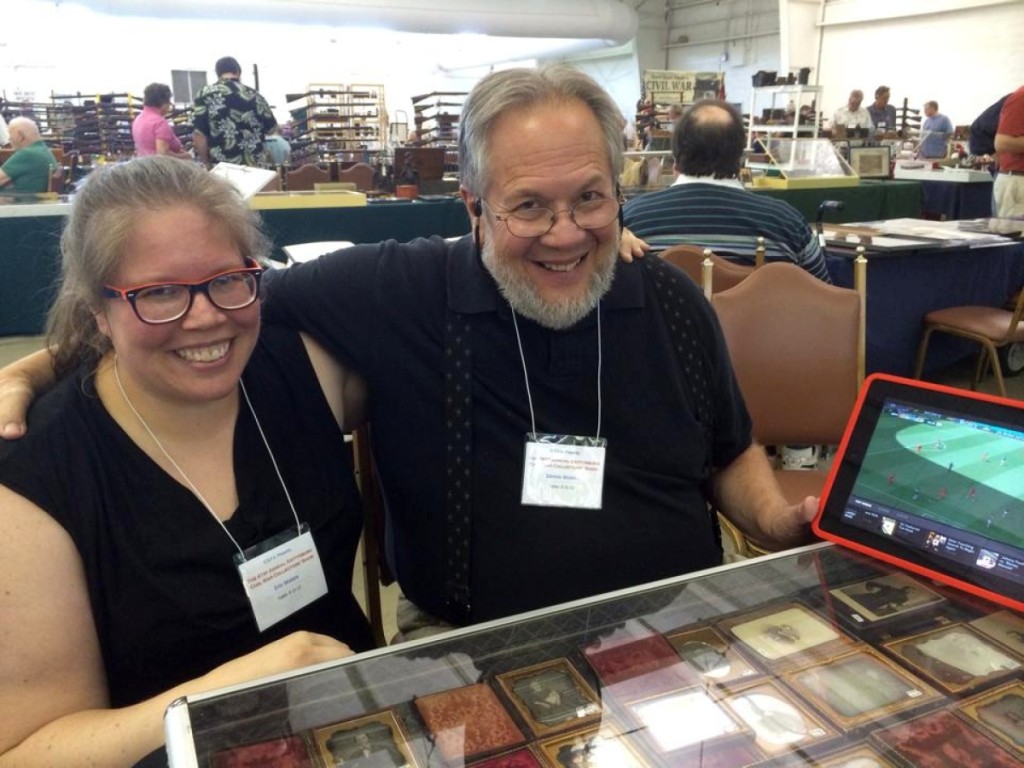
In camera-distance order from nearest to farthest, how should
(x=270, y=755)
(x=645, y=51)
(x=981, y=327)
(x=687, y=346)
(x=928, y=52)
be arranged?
1. (x=270, y=755)
2. (x=687, y=346)
3. (x=981, y=327)
4. (x=928, y=52)
5. (x=645, y=51)

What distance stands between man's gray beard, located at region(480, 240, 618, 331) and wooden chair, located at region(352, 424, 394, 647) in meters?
0.38

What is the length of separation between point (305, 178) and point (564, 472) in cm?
595

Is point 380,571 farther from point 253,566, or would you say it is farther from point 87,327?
point 87,327

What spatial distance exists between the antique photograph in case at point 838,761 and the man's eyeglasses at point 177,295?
0.89 m

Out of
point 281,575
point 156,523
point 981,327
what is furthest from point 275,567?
point 981,327

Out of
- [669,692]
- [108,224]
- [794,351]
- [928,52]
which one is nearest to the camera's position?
[669,692]

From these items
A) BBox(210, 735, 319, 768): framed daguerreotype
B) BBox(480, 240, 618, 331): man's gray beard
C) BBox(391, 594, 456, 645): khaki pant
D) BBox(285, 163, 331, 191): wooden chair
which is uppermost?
BBox(285, 163, 331, 191): wooden chair

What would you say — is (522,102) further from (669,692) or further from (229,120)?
(229,120)

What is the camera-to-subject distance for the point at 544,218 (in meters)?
1.31

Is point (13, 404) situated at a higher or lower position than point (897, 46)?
lower

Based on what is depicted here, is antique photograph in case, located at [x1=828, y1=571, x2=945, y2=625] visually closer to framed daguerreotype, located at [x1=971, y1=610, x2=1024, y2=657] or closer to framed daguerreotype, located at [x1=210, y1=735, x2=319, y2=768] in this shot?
framed daguerreotype, located at [x1=971, y1=610, x2=1024, y2=657]


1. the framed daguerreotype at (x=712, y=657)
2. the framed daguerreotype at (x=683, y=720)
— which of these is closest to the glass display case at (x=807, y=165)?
the framed daguerreotype at (x=712, y=657)

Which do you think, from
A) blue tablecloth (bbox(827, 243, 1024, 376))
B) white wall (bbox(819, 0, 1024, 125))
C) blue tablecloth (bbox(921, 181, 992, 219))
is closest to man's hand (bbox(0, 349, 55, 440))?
blue tablecloth (bbox(827, 243, 1024, 376))

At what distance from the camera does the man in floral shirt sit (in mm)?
5534
